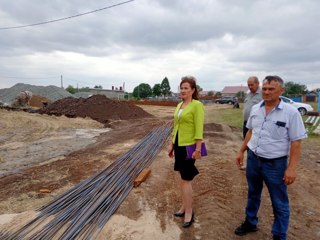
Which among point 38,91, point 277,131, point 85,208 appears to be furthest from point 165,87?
point 277,131

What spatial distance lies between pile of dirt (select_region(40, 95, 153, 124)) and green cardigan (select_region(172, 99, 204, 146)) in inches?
584

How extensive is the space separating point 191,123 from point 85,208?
A: 6.48ft

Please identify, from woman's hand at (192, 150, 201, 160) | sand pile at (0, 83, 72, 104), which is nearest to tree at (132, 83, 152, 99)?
sand pile at (0, 83, 72, 104)

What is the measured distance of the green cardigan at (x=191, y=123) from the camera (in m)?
3.49

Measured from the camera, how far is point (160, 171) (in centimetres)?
591

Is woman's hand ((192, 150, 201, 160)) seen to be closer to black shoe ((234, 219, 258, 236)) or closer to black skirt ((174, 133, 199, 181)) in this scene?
black skirt ((174, 133, 199, 181))

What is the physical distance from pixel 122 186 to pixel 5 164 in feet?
12.7

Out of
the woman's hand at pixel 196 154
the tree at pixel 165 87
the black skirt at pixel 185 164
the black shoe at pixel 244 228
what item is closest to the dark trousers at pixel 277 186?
the black shoe at pixel 244 228

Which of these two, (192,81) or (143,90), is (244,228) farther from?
(143,90)

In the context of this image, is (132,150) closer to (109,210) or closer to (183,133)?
(109,210)

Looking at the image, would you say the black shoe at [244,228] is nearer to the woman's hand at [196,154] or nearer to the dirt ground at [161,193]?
the dirt ground at [161,193]

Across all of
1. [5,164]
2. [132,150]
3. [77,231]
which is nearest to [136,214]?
[77,231]

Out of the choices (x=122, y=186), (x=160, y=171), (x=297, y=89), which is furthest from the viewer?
(x=297, y=89)

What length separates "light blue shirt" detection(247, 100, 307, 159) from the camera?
9.78 ft
